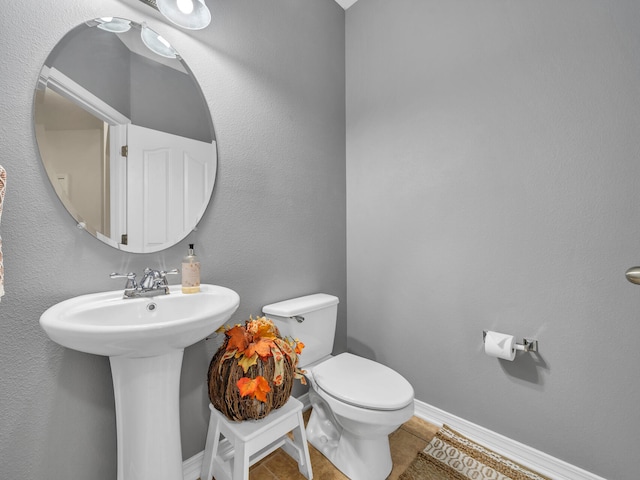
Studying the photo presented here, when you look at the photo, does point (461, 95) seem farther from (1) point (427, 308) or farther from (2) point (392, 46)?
(1) point (427, 308)

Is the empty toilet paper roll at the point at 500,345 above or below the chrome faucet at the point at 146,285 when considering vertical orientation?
below

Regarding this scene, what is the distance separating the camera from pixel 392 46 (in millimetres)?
1795

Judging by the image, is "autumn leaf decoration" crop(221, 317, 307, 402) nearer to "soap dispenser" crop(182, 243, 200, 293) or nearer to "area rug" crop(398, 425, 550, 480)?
"soap dispenser" crop(182, 243, 200, 293)

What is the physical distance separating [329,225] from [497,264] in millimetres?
979

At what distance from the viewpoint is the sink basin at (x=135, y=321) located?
0.71 m

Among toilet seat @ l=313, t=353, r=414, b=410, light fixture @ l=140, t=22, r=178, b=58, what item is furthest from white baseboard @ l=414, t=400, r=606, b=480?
light fixture @ l=140, t=22, r=178, b=58

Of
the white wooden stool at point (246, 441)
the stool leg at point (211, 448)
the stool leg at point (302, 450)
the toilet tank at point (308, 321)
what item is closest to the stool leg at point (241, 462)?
the white wooden stool at point (246, 441)

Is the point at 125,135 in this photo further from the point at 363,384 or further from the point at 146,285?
the point at 363,384

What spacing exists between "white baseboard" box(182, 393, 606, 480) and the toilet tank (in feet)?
2.11

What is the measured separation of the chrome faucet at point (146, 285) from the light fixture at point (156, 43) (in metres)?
0.89

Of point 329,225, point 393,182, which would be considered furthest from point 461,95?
point 329,225

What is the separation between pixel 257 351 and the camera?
3.69 feet

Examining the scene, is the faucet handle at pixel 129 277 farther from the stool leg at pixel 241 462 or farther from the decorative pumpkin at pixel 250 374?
the stool leg at pixel 241 462

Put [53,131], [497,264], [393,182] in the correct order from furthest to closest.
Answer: [393,182], [497,264], [53,131]
